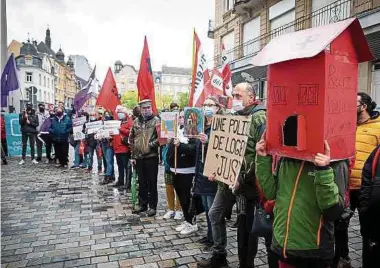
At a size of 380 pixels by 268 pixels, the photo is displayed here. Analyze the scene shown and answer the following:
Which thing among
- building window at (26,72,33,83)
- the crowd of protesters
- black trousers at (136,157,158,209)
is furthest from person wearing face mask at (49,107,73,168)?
building window at (26,72,33,83)

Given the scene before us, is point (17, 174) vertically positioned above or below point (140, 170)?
below

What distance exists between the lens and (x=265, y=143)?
93.4 inches

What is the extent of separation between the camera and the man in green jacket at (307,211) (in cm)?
214

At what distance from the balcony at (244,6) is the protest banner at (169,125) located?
614 inches

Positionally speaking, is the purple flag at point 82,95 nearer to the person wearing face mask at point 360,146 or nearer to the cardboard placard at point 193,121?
the cardboard placard at point 193,121

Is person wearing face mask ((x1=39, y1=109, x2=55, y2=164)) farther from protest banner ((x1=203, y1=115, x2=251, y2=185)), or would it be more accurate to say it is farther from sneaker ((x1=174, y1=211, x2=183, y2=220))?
protest banner ((x1=203, y1=115, x2=251, y2=185))

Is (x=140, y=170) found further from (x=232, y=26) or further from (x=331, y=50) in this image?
(x=232, y=26)

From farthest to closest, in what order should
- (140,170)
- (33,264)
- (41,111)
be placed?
(41,111)
(140,170)
(33,264)

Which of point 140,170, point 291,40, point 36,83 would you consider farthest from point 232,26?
point 36,83

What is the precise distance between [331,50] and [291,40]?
300 mm

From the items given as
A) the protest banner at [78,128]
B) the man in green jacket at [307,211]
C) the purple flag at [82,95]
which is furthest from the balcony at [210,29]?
the man in green jacket at [307,211]

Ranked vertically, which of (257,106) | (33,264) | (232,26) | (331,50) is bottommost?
(33,264)

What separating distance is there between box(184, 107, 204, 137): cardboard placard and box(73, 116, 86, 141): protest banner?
7.60 meters

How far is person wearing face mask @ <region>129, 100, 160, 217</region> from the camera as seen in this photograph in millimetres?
6109
